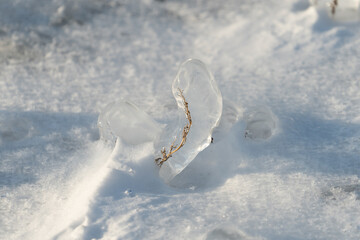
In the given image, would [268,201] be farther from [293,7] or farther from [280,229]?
[293,7]

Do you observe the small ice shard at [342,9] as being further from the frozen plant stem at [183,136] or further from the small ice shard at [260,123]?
the frozen plant stem at [183,136]

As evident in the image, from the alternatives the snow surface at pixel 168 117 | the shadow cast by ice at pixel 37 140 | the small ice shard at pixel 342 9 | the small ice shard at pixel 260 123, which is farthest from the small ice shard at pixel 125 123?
the small ice shard at pixel 342 9

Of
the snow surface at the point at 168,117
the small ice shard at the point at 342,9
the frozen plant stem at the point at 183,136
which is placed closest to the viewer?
the snow surface at the point at 168,117

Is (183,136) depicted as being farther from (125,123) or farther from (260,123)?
(260,123)

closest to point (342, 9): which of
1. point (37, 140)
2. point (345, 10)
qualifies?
point (345, 10)

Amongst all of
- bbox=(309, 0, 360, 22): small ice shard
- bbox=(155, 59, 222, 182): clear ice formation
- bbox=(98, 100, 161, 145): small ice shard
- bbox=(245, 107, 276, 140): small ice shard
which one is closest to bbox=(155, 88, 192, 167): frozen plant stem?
bbox=(155, 59, 222, 182): clear ice formation

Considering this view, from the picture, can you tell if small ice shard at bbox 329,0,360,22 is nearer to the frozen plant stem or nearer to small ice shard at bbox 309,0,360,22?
small ice shard at bbox 309,0,360,22

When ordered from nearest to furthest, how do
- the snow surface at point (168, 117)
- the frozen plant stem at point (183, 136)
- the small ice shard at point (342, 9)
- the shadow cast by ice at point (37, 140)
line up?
the snow surface at point (168, 117) → the frozen plant stem at point (183, 136) → the shadow cast by ice at point (37, 140) → the small ice shard at point (342, 9)
